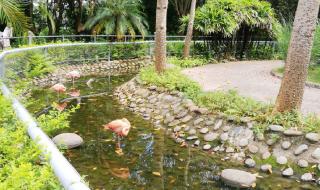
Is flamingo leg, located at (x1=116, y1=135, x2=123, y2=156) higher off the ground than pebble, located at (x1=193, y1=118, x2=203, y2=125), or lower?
lower

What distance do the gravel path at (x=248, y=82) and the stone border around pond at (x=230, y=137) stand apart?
4.59 ft

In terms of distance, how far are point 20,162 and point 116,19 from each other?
1777 cm

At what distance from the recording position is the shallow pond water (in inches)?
219

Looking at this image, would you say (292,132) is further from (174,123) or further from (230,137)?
(174,123)

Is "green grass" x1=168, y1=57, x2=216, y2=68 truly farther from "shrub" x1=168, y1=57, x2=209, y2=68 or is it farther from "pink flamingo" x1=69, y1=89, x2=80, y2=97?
"pink flamingo" x1=69, y1=89, x2=80, y2=97

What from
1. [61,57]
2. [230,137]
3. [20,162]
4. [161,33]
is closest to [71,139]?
[230,137]

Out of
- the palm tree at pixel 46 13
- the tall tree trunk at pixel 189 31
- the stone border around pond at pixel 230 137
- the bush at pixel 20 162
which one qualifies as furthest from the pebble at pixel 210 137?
the palm tree at pixel 46 13

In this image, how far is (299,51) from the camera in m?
6.52

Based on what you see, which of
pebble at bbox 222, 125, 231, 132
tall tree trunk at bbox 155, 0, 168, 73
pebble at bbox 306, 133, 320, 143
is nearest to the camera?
pebble at bbox 306, 133, 320, 143

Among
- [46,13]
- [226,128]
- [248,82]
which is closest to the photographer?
[226,128]

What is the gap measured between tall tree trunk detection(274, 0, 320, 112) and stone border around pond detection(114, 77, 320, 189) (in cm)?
66

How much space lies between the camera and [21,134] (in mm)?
2535

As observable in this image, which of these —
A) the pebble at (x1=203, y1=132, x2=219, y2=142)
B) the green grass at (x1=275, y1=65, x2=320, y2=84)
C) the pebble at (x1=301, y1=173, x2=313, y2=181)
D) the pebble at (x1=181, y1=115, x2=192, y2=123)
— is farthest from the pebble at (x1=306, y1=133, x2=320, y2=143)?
the green grass at (x1=275, y1=65, x2=320, y2=84)

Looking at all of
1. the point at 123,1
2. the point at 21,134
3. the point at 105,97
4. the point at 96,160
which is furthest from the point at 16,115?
the point at 123,1
